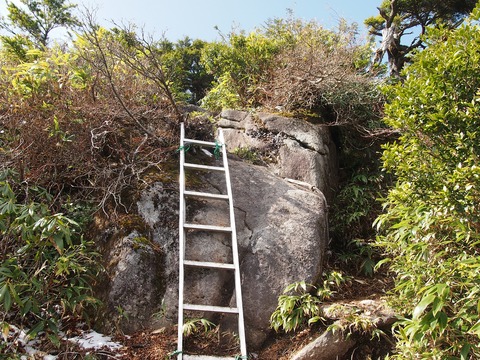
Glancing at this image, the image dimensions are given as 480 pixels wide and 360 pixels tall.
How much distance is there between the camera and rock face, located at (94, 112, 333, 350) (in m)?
3.76

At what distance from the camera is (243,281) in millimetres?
4008

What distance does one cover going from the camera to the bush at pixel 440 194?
2838 mm

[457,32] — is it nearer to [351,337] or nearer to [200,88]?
[351,337]

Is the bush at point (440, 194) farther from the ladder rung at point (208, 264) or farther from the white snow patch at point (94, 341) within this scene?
the white snow patch at point (94, 341)

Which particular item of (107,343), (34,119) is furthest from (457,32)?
(34,119)

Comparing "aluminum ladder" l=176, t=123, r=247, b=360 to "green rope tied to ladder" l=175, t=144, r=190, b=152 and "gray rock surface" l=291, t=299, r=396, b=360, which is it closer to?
"green rope tied to ladder" l=175, t=144, r=190, b=152

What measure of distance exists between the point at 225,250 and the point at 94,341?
1.48 m

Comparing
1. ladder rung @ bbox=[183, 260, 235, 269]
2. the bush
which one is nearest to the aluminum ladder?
ladder rung @ bbox=[183, 260, 235, 269]

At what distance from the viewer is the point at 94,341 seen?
3.42m

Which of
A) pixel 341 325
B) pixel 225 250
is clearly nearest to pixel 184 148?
pixel 225 250

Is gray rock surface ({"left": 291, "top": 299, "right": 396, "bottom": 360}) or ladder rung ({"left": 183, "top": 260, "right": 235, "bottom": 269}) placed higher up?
ladder rung ({"left": 183, "top": 260, "right": 235, "bottom": 269})

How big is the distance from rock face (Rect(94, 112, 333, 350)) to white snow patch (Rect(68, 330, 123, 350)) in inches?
6.8

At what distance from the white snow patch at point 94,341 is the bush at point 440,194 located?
238cm

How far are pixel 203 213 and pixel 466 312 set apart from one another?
265 centimetres
